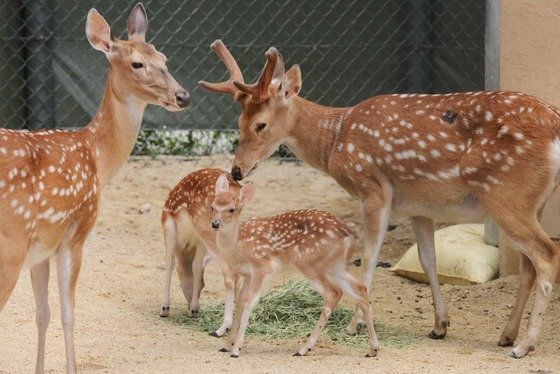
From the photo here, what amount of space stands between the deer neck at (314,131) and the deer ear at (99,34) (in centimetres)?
140

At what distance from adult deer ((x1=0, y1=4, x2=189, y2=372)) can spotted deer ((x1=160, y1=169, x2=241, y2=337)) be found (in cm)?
83

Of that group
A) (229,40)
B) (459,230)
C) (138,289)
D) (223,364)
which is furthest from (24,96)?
(223,364)

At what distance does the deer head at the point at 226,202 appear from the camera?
700 cm

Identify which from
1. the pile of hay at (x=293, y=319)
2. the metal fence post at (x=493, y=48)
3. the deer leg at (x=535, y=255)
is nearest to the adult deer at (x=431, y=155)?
the deer leg at (x=535, y=255)

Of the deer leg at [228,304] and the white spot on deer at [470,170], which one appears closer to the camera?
the white spot on deer at [470,170]

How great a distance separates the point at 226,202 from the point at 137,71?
0.94 meters

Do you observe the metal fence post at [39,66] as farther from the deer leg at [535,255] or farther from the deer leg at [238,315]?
the deer leg at [535,255]

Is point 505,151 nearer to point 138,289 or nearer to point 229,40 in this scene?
point 138,289

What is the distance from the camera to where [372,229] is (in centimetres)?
741

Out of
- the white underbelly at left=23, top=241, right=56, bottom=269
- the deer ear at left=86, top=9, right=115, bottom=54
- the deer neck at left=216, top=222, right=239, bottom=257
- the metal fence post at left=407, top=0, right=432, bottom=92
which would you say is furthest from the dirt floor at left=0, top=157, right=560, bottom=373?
the deer ear at left=86, top=9, right=115, bottom=54

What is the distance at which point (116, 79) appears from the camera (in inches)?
274

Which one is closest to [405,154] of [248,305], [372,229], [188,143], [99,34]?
[372,229]

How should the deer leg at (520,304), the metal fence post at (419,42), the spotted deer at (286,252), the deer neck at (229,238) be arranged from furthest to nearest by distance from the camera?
the metal fence post at (419,42), the deer leg at (520,304), the deer neck at (229,238), the spotted deer at (286,252)

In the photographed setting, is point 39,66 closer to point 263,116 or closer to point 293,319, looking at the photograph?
point 263,116
